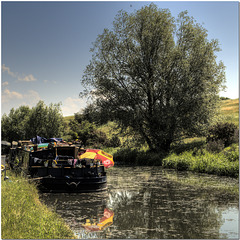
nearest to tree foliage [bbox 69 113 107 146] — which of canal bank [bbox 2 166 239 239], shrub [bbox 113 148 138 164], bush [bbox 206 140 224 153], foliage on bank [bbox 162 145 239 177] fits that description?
shrub [bbox 113 148 138 164]

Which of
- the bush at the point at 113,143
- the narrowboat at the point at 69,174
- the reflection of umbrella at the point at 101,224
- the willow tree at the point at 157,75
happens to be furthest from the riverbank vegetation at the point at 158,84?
the reflection of umbrella at the point at 101,224

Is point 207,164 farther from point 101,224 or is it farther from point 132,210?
point 101,224

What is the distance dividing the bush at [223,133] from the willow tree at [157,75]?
1083 millimetres

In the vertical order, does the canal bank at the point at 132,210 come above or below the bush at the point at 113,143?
below

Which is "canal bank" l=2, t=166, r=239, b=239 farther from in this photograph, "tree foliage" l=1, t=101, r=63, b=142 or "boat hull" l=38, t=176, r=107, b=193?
"tree foliage" l=1, t=101, r=63, b=142

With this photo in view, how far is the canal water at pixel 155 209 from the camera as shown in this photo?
9.65 m

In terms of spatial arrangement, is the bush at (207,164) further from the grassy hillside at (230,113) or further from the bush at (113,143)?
the bush at (113,143)

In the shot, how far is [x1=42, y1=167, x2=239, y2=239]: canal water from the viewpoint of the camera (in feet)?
31.7

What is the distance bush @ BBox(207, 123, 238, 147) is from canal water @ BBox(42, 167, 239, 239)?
11.7m

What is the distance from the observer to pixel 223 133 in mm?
31906

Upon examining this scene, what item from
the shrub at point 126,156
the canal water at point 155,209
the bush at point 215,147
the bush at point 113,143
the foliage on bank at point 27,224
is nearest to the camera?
the foliage on bank at point 27,224

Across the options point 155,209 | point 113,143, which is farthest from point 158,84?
point 155,209

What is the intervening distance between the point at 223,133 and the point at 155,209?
2124 cm

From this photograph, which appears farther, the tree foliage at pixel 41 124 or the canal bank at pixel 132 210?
the tree foliage at pixel 41 124
